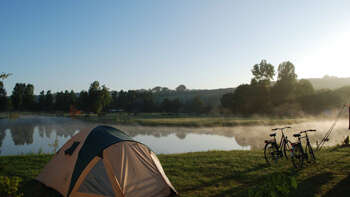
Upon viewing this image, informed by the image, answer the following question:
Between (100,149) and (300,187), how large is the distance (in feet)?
17.7

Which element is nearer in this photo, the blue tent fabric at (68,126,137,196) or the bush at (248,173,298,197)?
the bush at (248,173,298,197)

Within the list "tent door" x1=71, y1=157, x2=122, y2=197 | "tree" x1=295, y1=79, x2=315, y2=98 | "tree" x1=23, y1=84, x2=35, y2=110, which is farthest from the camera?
"tree" x1=23, y1=84, x2=35, y2=110

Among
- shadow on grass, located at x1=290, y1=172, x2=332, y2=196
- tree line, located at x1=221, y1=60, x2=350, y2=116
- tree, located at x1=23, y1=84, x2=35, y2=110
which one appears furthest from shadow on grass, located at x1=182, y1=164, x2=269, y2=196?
tree, located at x1=23, y1=84, x2=35, y2=110

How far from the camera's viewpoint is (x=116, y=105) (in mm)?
75875

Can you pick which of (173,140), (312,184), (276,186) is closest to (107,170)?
(276,186)

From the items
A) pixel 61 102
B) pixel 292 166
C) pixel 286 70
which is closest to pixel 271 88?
pixel 286 70

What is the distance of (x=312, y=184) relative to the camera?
662 centimetres

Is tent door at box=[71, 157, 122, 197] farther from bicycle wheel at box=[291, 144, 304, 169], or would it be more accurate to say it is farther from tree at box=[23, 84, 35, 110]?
tree at box=[23, 84, 35, 110]

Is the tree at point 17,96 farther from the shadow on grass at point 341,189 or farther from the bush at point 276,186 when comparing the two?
the bush at point 276,186

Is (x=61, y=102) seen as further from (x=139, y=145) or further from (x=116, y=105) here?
(x=139, y=145)

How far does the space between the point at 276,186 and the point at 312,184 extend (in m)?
5.70

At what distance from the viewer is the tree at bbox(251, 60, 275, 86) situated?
49781 millimetres

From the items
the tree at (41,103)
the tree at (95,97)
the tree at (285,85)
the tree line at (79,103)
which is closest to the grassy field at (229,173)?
the tree at (95,97)

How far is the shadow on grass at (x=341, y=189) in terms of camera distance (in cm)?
591
